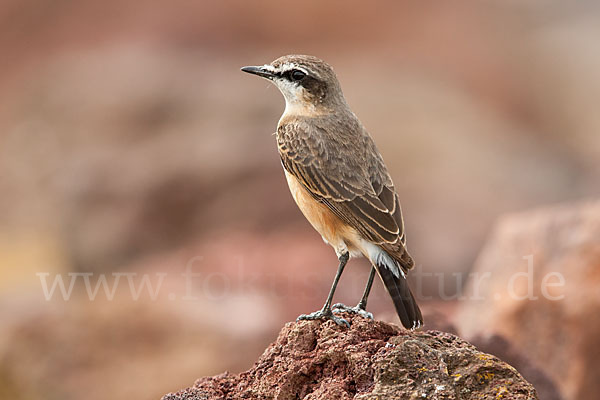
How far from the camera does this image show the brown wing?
24.8 ft

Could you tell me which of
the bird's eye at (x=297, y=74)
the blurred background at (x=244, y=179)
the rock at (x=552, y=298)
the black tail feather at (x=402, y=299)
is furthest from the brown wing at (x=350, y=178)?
the rock at (x=552, y=298)

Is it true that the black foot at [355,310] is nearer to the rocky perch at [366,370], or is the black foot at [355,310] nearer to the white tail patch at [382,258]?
the rocky perch at [366,370]

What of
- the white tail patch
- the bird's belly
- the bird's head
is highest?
the bird's head

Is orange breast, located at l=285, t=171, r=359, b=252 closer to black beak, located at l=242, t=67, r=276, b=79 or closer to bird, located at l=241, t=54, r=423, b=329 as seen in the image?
bird, located at l=241, t=54, r=423, b=329

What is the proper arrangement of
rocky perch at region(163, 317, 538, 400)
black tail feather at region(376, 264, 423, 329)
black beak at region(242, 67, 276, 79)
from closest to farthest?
rocky perch at region(163, 317, 538, 400)
black tail feather at region(376, 264, 423, 329)
black beak at region(242, 67, 276, 79)

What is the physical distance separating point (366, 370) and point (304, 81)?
3.36 m

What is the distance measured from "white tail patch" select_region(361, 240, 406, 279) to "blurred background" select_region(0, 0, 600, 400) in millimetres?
2714

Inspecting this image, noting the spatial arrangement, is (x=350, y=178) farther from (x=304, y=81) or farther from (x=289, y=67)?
(x=289, y=67)

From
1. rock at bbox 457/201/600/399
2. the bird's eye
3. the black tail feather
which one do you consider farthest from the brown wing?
rock at bbox 457/201/600/399

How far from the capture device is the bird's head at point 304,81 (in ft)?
27.8

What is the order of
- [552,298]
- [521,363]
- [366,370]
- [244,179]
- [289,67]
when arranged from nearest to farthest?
[366,370], [289,67], [521,363], [552,298], [244,179]

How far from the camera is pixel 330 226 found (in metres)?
7.89

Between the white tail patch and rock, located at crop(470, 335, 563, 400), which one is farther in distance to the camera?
rock, located at crop(470, 335, 563, 400)

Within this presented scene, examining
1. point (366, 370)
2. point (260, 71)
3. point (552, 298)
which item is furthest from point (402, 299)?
point (552, 298)
